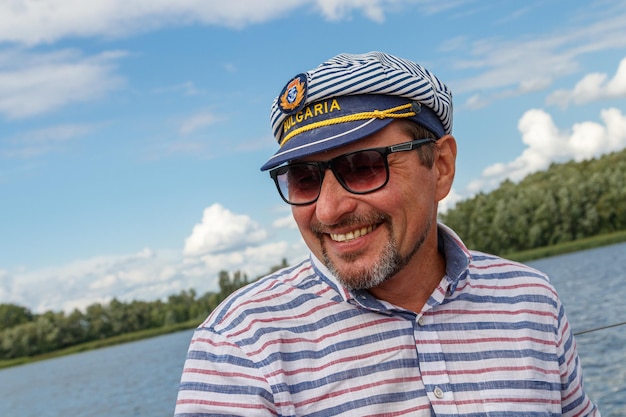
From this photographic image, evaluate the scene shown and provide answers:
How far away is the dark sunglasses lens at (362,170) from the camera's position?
164 cm

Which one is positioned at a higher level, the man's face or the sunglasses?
the sunglasses

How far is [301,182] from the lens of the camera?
5.54ft

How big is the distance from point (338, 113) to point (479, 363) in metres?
0.64

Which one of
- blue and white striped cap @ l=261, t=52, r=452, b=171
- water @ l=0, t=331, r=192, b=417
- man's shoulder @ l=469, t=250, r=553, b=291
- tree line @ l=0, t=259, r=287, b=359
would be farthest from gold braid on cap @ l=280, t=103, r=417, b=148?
tree line @ l=0, t=259, r=287, b=359

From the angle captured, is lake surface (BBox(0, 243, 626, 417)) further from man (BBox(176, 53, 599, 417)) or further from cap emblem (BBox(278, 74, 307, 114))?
cap emblem (BBox(278, 74, 307, 114))

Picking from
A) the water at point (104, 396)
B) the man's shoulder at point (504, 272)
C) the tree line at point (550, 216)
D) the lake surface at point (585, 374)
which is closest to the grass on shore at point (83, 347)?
the water at point (104, 396)

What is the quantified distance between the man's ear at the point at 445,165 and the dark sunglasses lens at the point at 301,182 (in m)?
0.34

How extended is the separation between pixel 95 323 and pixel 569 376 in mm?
87397

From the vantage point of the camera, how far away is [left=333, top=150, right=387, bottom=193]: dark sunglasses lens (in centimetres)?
164

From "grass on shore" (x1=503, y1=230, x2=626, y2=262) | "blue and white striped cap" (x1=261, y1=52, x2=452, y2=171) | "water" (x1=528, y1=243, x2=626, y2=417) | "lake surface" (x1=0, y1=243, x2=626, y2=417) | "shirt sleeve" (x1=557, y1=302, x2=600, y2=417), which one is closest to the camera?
"blue and white striped cap" (x1=261, y1=52, x2=452, y2=171)

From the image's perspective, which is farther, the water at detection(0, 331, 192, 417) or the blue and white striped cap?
the water at detection(0, 331, 192, 417)

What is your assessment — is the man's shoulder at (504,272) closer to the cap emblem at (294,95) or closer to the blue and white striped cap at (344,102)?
the blue and white striped cap at (344,102)

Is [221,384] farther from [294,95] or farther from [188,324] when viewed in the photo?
[188,324]

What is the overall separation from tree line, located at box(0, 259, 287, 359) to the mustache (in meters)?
78.1
